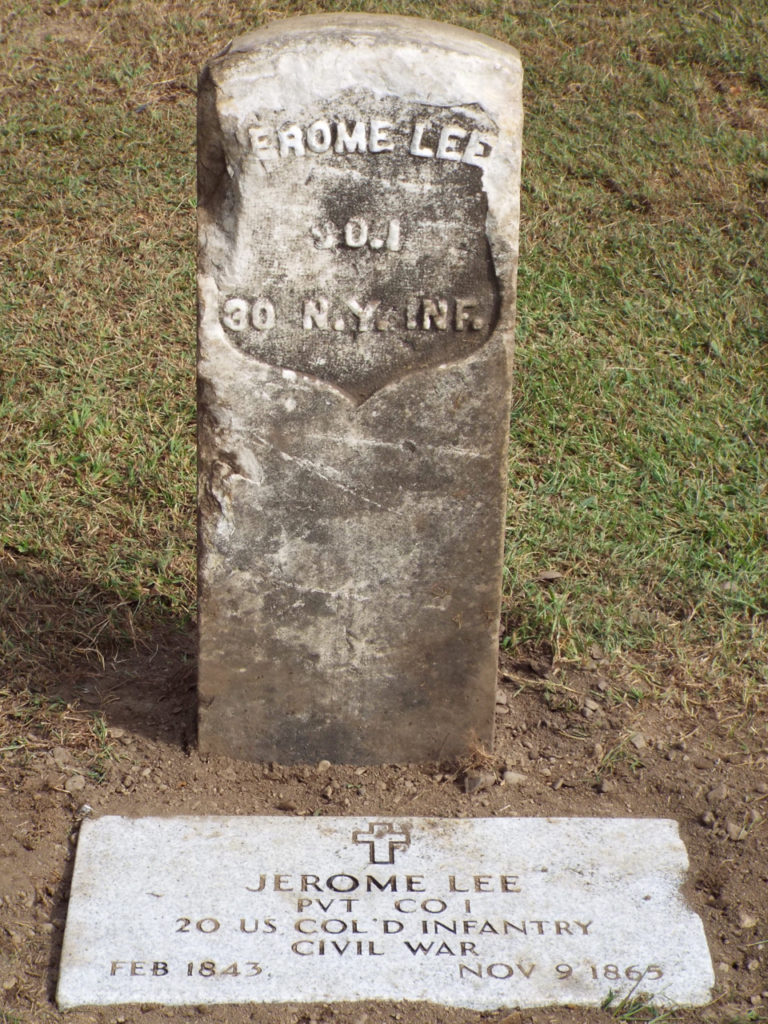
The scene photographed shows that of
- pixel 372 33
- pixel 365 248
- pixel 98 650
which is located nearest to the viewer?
pixel 372 33

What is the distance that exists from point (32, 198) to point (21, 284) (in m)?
0.57

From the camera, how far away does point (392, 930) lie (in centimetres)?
268

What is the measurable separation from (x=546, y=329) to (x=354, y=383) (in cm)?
218

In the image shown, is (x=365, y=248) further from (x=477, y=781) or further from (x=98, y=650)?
(x=98, y=650)

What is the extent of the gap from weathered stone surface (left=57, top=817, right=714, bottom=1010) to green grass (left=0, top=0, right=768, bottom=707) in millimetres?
730

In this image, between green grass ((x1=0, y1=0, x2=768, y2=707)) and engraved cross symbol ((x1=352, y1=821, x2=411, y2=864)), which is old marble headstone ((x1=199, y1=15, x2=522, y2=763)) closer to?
engraved cross symbol ((x1=352, y1=821, x2=411, y2=864))

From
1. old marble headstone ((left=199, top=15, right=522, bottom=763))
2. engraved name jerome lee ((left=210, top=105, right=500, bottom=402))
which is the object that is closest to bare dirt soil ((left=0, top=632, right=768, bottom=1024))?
old marble headstone ((left=199, top=15, right=522, bottom=763))

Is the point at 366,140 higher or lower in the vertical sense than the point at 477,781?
higher

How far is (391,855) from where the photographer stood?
9.43 ft

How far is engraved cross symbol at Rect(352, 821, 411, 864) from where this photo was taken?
287 cm

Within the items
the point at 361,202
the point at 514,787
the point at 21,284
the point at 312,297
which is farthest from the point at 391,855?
the point at 21,284

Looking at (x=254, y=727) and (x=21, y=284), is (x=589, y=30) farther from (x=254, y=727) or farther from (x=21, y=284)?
(x=254, y=727)

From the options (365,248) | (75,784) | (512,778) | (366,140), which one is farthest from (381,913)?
(366,140)

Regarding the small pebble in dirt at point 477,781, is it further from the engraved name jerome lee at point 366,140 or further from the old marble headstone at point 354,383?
the engraved name jerome lee at point 366,140
